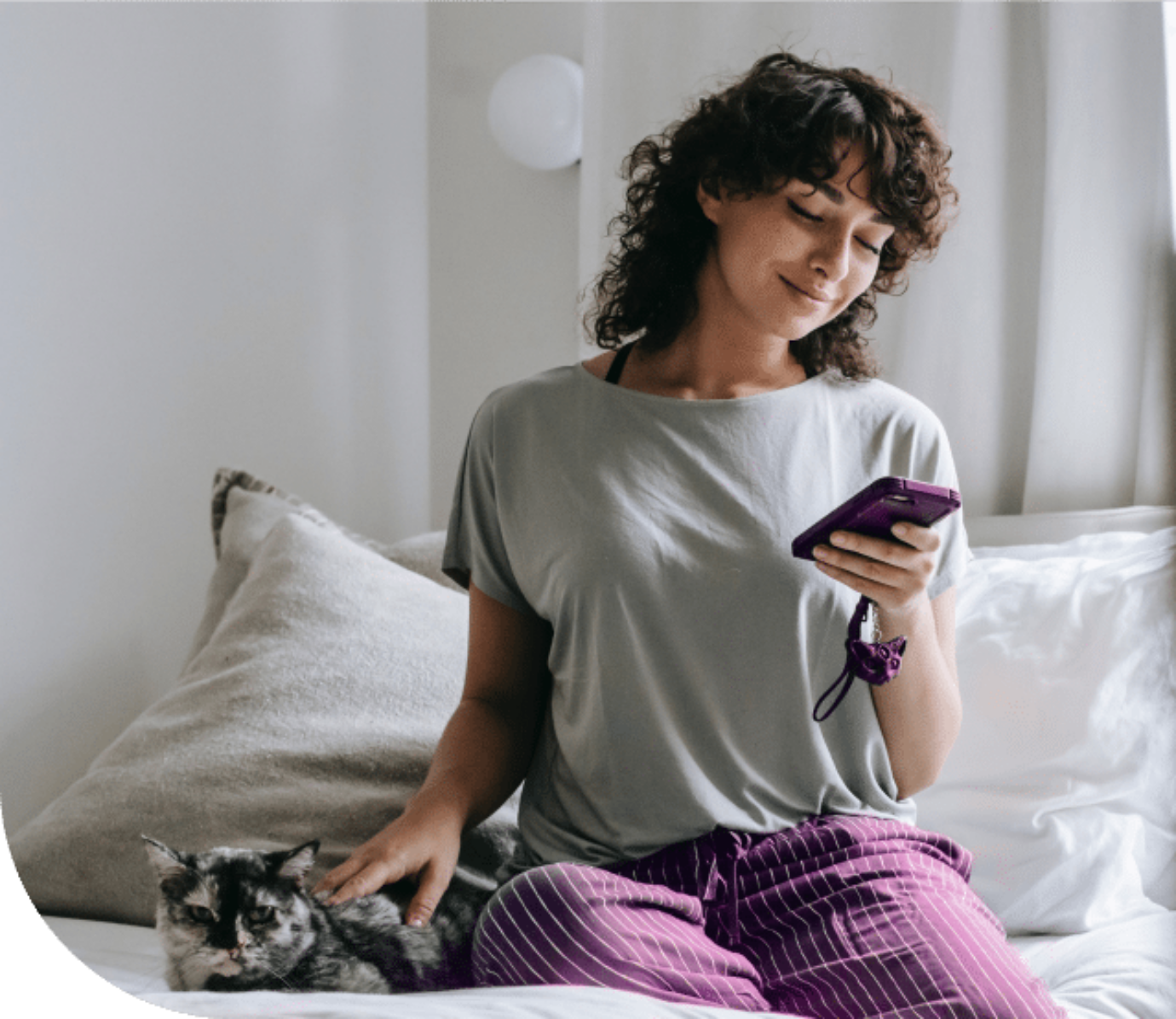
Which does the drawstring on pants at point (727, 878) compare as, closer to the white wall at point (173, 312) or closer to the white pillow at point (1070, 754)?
the white pillow at point (1070, 754)

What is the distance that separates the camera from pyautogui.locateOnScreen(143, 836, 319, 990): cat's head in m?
0.72

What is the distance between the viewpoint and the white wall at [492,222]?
1525 millimetres

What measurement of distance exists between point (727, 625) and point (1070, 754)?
0.41m

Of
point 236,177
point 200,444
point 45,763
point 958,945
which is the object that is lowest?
point 45,763

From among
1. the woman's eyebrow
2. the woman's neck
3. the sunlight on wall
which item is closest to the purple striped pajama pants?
the woman's neck

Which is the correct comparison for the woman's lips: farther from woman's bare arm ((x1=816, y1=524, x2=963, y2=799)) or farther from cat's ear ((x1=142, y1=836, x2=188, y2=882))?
cat's ear ((x1=142, y1=836, x2=188, y2=882))

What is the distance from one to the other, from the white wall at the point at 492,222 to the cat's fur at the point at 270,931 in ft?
3.07

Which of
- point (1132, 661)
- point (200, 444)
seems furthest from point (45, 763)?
point (1132, 661)

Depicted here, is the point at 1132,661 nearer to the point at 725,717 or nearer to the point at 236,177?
the point at 725,717

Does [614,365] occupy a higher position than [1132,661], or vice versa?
[614,365]

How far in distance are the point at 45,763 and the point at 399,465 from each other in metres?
0.64

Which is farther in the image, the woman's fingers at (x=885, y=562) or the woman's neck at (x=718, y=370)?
the woman's neck at (x=718, y=370)

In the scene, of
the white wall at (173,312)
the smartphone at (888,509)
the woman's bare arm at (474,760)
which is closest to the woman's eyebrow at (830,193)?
the smartphone at (888,509)

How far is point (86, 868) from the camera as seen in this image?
93cm
